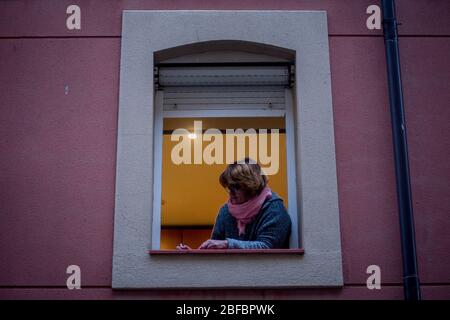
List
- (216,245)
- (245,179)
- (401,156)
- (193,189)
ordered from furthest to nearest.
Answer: (193,189) < (245,179) < (401,156) < (216,245)

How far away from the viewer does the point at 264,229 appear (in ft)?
21.0

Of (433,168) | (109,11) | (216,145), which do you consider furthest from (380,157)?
(109,11)

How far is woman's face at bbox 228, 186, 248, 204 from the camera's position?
6.67 meters

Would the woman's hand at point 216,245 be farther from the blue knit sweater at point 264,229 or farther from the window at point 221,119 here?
the window at point 221,119

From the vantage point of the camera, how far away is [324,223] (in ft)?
20.5

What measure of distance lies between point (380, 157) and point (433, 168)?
1.52ft

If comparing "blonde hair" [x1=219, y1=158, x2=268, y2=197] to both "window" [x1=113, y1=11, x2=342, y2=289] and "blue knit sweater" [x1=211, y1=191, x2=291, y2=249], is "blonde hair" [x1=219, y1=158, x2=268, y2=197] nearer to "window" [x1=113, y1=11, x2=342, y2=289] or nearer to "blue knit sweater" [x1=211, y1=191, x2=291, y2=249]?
"blue knit sweater" [x1=211, y1=191, x2=291, y2=249]

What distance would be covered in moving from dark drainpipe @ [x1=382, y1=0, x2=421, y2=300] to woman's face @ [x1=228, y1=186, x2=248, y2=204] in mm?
1344

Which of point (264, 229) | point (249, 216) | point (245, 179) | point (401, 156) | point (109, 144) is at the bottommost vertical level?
point (264, 229)

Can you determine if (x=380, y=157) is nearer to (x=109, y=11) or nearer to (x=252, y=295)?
(x=252, y=295)

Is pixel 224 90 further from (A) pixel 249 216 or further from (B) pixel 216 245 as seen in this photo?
(B) pixel 216 245

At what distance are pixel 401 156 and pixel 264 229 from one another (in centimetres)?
132

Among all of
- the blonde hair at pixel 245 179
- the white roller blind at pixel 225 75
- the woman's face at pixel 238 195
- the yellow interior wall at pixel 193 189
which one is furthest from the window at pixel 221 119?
the woman's face at pixel 238 195

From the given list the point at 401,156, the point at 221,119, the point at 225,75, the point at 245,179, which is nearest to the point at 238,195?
the point at 245,179
